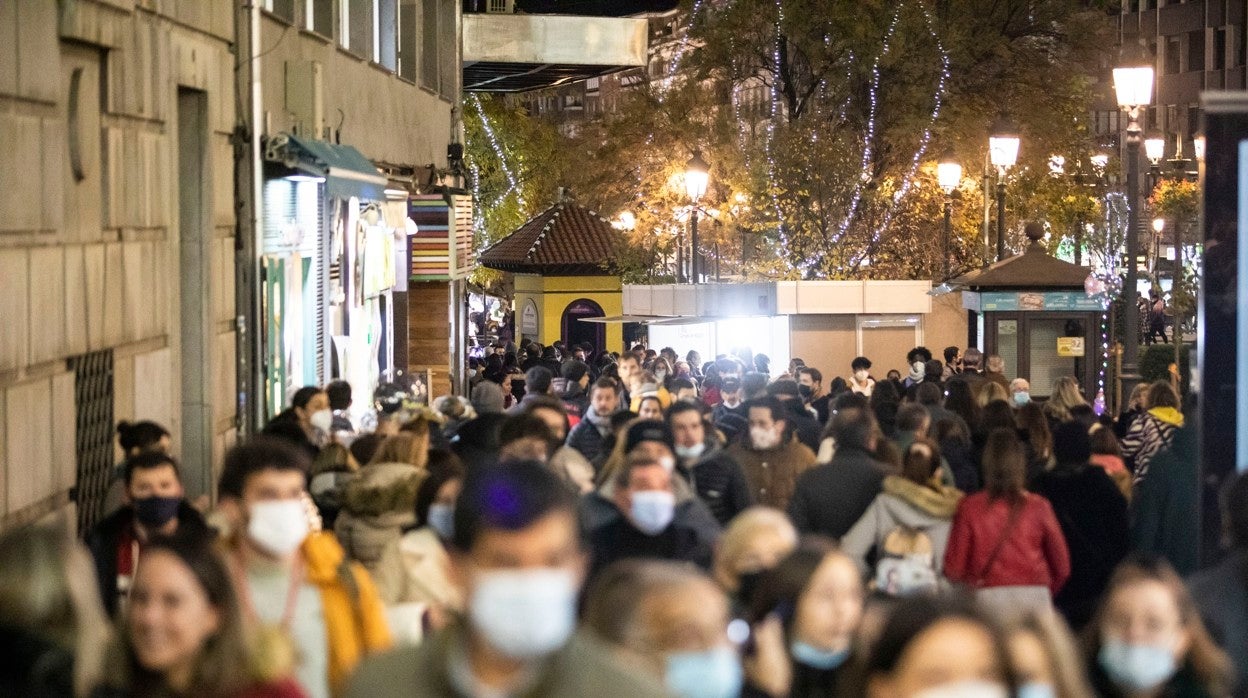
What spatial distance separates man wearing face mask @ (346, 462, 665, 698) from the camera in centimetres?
398

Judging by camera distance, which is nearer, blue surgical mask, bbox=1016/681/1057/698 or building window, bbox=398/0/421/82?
blue surgical mask, bbox=1016/681/1057/698

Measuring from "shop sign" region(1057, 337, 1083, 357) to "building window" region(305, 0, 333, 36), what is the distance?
11219 mm

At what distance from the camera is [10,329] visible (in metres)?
10.2

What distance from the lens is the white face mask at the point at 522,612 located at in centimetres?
394

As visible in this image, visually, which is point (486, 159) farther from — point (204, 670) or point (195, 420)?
point (204, 670)

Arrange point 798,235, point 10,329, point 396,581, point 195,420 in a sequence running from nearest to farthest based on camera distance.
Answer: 1. point 396,581
2. point 10,329
3. point 195,420
4. point 798,235

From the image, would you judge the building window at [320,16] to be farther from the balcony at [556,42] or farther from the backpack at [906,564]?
the backpack at [906,564]

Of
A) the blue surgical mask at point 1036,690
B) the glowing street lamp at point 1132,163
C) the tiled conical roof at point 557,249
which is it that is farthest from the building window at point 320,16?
the tiled conical roof at point 557,249

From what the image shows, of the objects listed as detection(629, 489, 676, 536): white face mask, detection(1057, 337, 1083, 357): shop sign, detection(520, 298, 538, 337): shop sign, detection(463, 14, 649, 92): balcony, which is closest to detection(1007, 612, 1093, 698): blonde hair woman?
detection(629, 489, 676, 536): white face mask

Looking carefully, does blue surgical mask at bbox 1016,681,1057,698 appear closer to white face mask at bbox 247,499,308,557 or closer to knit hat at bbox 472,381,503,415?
white face mask at bbox 247,499,308,557

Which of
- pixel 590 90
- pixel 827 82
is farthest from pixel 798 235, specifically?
pixel 590 90

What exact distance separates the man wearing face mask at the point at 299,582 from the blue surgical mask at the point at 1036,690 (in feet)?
6.59

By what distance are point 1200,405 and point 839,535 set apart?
1767 mm

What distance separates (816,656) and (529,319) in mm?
53685
